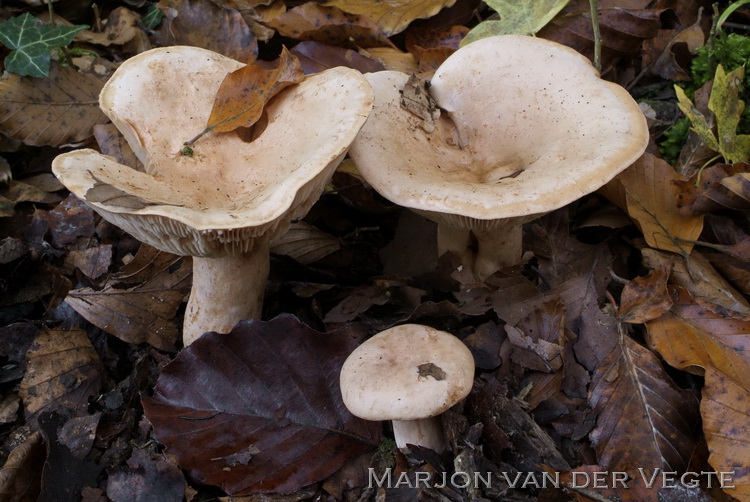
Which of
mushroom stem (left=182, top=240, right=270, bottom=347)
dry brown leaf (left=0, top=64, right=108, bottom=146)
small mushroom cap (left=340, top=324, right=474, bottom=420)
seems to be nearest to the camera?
small mushroom cap (left=340, top=324, right=474, bottom=420)

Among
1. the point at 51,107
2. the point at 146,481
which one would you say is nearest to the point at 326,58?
the point at 51,107

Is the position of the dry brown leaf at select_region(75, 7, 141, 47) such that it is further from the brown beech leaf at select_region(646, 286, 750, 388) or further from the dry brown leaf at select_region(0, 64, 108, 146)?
the brown beech leaf at select_region(646, 286, 750, 388)

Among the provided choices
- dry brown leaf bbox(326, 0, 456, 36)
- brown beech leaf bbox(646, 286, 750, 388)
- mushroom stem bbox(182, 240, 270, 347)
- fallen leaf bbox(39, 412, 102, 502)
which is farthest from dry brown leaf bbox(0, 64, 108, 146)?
brown beech leaf bbox(646, 286, 750, 388)

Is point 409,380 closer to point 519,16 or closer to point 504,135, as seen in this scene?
point 504,135

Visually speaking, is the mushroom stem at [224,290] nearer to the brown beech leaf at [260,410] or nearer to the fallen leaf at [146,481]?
the brown beech leaf at [260,410]

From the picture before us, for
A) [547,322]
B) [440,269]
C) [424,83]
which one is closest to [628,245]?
[547,322]
